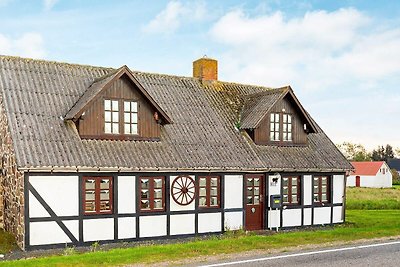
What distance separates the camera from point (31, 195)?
1443 cm

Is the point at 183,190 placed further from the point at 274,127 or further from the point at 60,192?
the point at 274,127

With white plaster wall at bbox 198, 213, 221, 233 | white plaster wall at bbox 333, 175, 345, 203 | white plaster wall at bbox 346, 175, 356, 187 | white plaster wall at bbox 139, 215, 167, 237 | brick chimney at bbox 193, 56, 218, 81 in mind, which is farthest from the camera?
white plaster wall at bbox 346, 175, 356, 187

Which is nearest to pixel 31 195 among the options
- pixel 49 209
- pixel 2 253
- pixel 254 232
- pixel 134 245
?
pixel 49 209

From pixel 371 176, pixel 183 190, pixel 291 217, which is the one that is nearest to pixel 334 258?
pixel 183 190

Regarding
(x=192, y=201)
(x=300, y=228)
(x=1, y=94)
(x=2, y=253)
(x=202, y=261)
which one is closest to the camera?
(x=202, y=261)

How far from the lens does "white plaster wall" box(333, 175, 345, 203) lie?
70.4 ft

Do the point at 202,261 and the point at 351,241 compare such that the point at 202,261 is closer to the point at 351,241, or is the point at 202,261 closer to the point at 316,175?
the point at 351,241

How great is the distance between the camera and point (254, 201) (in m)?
19.2

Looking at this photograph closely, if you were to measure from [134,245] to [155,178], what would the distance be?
252 centimetres

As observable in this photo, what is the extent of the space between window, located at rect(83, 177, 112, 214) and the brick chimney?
9.23m

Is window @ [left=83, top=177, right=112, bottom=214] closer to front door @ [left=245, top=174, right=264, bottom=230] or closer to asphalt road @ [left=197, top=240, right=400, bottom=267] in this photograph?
asphalt road @ [left=197, top=240, right=400, bottom=267]

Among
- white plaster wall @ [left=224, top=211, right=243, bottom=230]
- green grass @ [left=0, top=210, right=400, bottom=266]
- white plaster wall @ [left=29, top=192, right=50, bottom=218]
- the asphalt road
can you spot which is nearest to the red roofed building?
green grass @ [left=0, top=210, right=400, bottom=266]

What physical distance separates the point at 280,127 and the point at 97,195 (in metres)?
9.04

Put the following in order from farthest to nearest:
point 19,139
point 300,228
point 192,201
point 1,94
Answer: point 300,228 → point 192,201 → point 1,94 → point 19,139
